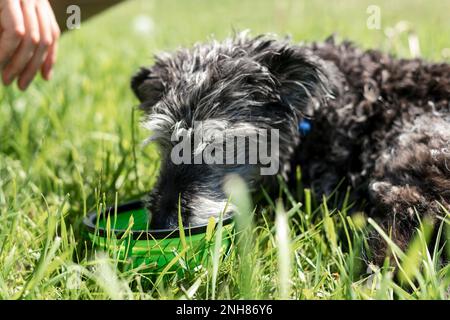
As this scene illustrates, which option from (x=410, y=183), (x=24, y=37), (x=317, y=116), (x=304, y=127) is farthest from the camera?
(x=317, y=116)

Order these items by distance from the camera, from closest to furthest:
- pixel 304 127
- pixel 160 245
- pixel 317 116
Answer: pixel 160 245 < pixel 304 127 < pixel 317 116

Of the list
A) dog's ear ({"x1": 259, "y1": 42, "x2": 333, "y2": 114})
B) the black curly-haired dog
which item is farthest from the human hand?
dog's ear ({"x1": 259, "y1": 42, "x2": 333, "y2": 114})

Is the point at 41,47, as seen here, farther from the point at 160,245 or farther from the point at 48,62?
the point at 160,245

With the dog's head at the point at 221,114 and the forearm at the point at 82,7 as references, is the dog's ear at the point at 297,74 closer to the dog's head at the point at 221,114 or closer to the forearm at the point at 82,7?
the dog's head at the point at 221,114

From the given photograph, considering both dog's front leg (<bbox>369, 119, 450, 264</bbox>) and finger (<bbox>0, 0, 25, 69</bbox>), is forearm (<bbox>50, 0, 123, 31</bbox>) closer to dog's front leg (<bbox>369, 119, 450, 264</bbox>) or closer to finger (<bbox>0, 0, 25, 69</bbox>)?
finger (<bbox>0, 0, 25, 69</bbox>)

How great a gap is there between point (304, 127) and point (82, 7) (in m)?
2.24

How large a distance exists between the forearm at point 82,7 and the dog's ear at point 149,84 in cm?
103

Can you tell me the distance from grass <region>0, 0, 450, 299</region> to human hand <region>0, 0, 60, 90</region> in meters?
0.58

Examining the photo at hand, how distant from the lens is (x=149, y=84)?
164 inches

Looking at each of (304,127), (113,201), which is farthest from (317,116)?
(113,201)

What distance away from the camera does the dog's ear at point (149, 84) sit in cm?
403

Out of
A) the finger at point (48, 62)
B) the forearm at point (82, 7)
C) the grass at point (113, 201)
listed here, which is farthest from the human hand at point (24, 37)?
the forearm at point (82, 7)

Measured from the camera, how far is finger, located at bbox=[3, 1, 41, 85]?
3.71m
